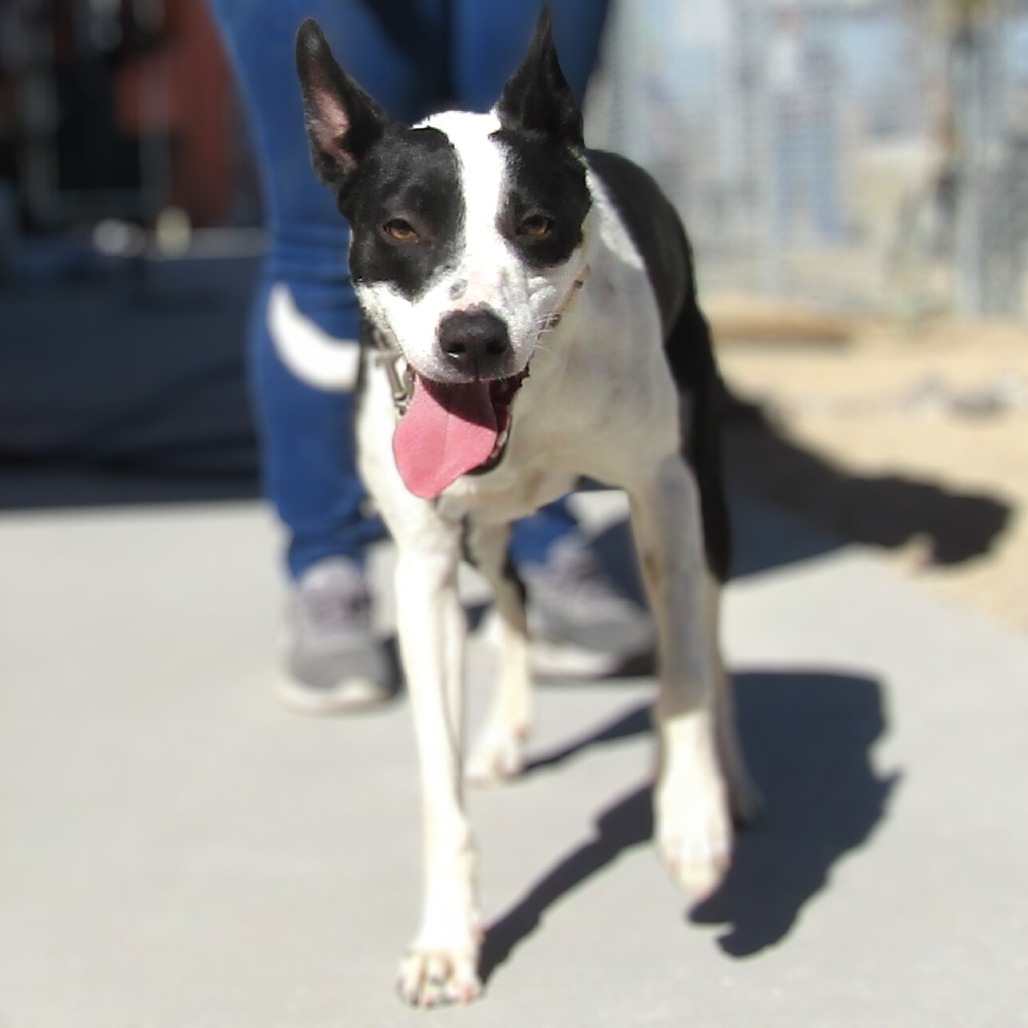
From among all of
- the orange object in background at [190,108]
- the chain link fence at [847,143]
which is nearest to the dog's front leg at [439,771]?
the chain link fence at [847,143]

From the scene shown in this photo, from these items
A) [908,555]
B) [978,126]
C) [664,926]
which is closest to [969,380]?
[978,126]

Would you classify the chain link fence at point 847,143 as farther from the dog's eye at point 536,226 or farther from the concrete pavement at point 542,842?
the dog's eye at point 536,226

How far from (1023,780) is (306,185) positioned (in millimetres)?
1829

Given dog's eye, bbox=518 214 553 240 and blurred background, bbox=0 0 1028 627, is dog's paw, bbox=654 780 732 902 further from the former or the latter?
blurred background, bbox=0 0 1028 627

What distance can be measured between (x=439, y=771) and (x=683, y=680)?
0.42 metres

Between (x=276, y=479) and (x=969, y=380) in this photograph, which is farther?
(x=969, y=380)

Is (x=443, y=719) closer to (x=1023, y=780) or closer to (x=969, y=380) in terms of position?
(x=1023, y=780)

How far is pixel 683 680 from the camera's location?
252 cm

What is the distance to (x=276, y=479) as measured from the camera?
373 cm

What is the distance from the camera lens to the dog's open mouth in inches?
82.7

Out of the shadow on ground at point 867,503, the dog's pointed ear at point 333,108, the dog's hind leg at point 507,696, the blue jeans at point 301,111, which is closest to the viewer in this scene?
the dog's pointed ear at point 333,108

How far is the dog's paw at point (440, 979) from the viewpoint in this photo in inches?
89.6

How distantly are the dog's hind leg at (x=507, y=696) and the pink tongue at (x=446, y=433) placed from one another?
2.84 ft

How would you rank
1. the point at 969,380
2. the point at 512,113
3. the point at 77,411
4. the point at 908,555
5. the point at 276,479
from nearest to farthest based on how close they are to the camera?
1. the point at 512,113
2. the point at 276,479
3. the point at 908,555
4. the point at 969,380
5. the point at 77,411
